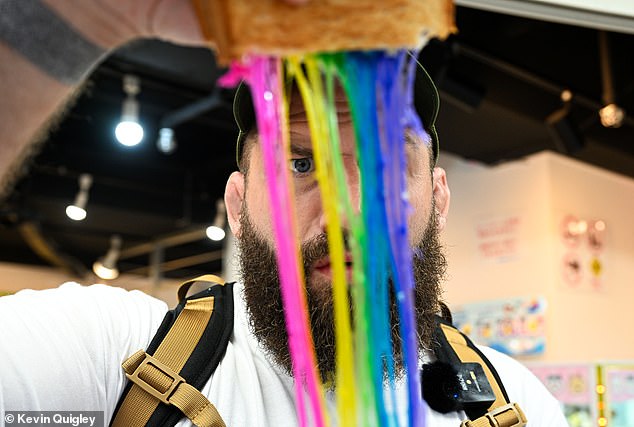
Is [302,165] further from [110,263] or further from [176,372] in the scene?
[110,263]

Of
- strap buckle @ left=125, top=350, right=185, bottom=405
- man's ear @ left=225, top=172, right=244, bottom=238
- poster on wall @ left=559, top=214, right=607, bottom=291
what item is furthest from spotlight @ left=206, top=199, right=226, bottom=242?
strap buckle @ left=125, top=350, right=185, bottom=405

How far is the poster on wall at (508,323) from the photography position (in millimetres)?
4230

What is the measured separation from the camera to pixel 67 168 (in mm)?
5648

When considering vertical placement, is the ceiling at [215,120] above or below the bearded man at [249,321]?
above

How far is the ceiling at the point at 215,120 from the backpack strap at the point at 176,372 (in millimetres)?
1049

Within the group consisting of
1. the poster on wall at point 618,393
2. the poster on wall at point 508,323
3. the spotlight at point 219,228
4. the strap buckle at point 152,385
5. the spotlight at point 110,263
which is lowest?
the strap buckle at point 152,385

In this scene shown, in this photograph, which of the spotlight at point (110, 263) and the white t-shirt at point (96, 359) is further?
the spotlight at point (110, 263)

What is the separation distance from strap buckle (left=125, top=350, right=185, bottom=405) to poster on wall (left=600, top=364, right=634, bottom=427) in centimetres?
221

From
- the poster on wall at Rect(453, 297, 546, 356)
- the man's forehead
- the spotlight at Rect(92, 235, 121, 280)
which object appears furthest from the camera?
A: the spotlight at Rect(92, 235, 121, 280)

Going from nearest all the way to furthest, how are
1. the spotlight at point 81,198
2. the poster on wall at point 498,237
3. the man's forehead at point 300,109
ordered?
the man's forehead at point 300,109, the poster on wall at point 498,237, the spotlight at point 81,198

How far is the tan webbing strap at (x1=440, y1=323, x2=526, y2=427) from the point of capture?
1.12m

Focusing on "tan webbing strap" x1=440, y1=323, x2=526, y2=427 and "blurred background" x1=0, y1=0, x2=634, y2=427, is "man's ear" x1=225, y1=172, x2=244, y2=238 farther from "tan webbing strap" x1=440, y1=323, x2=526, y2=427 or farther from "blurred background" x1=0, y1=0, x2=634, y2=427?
"blurred background" x1=0, y1=0, x2=634, y2=427

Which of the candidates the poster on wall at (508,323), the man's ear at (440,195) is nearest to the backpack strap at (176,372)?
the man's ear at (440,195)

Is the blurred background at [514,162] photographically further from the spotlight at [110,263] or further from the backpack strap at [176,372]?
the spotlight at [110,263]
